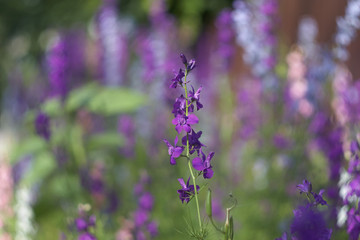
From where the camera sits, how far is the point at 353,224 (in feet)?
3.08

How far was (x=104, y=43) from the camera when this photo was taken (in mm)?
4402

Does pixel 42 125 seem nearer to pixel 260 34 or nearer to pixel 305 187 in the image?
pixel 260 34

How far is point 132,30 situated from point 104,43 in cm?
237

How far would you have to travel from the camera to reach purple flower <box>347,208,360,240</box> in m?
0.94

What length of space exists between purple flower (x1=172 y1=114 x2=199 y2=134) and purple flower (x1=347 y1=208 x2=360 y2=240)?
34cm

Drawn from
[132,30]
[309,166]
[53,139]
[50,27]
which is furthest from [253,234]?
[50,27]

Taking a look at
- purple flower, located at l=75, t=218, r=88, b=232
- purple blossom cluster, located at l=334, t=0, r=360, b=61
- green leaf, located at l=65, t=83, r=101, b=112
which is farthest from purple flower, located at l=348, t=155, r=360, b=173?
green leaf, located at l=65, t=83, r=101, b=112

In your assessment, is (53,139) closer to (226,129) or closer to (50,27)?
(226,129)

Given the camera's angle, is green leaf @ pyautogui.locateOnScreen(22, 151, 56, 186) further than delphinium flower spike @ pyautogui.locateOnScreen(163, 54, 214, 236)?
Yes

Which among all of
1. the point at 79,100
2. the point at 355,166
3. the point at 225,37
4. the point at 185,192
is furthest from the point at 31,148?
the point at 355,166

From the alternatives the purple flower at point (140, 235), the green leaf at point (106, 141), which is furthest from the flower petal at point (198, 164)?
the green leaf at point (106, 141)

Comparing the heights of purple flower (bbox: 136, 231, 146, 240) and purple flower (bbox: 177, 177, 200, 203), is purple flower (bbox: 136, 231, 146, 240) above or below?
above

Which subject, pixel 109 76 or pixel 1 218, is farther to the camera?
pixel 109 76

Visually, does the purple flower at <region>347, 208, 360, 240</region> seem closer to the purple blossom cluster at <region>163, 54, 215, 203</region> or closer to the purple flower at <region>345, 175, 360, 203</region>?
the purple flower at <region>345, 175, 360, 203</region>
